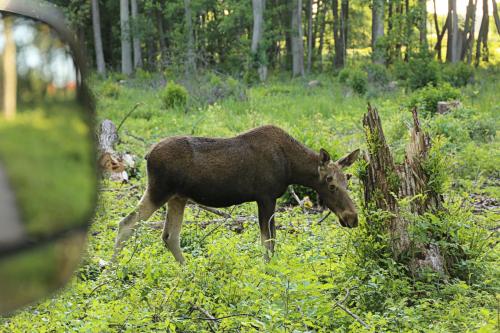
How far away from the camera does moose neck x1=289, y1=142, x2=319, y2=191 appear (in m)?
7.79

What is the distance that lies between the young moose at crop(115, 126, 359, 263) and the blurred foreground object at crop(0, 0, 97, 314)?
5.66m

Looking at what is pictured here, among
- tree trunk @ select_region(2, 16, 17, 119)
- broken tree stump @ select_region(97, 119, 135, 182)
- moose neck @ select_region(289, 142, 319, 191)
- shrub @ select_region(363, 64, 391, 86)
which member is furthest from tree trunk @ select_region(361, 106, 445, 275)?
shrub @ select_region(363, 64, 391, 86)

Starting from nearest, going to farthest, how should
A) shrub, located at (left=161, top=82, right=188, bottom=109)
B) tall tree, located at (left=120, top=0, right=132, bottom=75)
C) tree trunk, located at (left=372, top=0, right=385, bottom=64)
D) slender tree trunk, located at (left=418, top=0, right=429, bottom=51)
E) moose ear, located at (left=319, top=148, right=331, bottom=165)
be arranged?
moose ear, located at (left=319, top=148, right=331, bottom=165) → shrub, located at (left=161, top=82, right=188, bottom=109) → slender tree trunk, located at (left=418, top=0, right=429, bottom=51) → tree trunk, located at (left=372, top=0, right=385, bottom=64) → tall tree, located at (left=120, top=0, right=132, bottom=75)

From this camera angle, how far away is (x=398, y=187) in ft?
20.5

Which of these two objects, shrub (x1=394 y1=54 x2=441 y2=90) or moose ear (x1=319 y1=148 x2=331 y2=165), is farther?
shrub (x1=394 y1=54 x2=441 y2=90)

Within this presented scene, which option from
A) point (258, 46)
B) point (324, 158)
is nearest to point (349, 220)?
point (324, 158)

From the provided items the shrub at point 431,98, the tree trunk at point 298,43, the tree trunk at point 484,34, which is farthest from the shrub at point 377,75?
the tree trunk at point 484,34

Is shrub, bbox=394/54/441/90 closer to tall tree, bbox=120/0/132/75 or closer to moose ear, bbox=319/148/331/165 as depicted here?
tall tree, bbox=120/0/132/75

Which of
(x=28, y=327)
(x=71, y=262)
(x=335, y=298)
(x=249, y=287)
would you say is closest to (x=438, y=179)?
(x=335, y=298)

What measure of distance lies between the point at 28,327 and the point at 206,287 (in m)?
1.67

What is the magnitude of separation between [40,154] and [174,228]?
6.14 meters

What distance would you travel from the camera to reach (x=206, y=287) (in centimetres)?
531

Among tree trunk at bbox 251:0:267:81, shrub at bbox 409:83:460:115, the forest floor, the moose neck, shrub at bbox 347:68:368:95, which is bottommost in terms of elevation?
the forest floor

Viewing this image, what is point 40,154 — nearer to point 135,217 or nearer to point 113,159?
point 135,217
